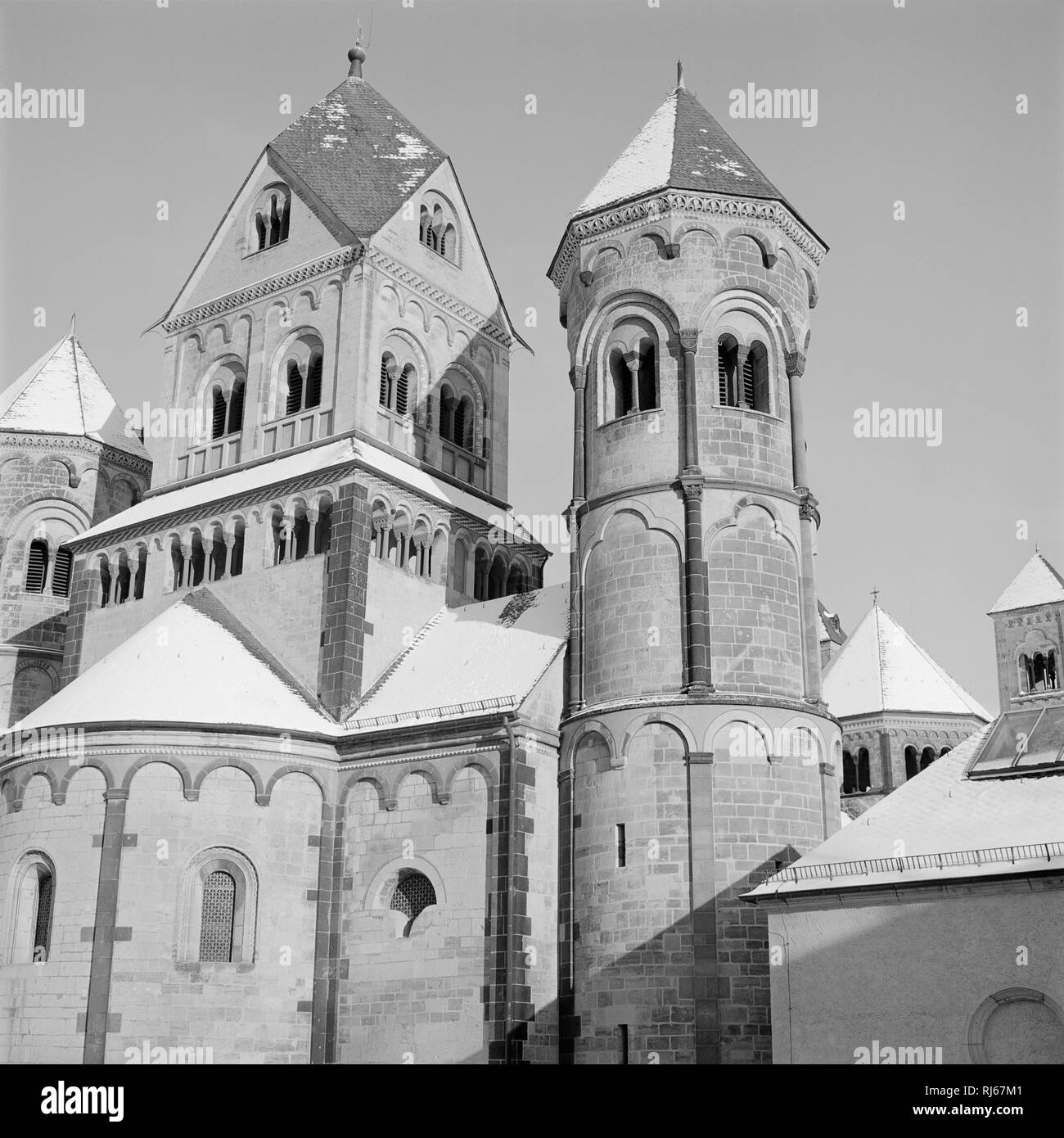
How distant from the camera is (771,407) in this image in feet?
111

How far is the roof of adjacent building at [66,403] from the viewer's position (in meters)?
50.2

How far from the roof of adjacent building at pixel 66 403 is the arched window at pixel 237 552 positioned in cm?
1230

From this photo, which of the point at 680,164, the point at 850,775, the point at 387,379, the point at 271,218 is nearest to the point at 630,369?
the point at 680,164

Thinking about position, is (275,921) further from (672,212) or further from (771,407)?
(672,212)

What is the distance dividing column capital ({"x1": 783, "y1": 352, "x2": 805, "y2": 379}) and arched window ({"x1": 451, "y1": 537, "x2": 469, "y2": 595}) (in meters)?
11.6

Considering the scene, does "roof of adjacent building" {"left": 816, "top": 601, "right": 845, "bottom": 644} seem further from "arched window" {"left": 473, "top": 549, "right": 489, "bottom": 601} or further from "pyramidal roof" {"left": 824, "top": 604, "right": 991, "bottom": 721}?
"arched window" {"left": 473, "top": 549, "right": 489, "bottom": 601}

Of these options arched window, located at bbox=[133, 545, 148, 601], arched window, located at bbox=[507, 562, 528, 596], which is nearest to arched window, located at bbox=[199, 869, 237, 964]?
arched window, located at bbox=[133, 545, 148, 601]

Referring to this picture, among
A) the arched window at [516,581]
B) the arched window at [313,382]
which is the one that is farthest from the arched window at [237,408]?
the arched window at [516,581]

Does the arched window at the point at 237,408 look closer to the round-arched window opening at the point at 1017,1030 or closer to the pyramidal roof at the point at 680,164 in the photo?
the pyramidal roof at the point at 680,164

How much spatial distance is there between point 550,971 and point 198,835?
8517 millimetres

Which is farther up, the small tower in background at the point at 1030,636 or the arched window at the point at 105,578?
the small tower in background at the point at 1030,636

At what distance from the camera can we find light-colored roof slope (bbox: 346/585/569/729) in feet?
112
